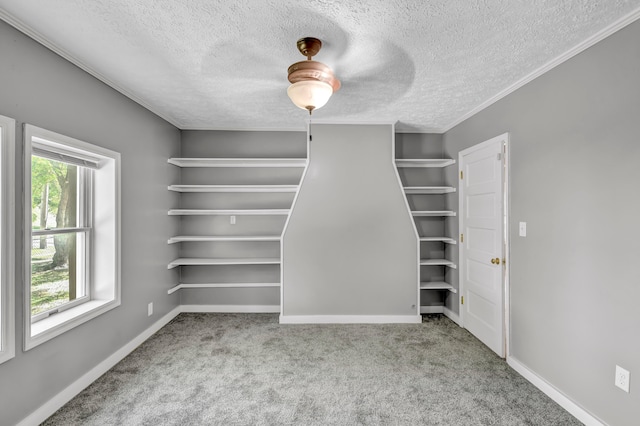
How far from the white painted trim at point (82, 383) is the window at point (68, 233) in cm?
44

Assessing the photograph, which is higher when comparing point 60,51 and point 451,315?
point 60,51

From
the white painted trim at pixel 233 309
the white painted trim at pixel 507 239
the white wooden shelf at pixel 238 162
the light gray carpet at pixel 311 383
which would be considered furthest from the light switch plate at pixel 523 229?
the white painted trim at pixel 233 309

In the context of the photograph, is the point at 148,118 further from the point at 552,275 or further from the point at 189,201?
the point at 552,275

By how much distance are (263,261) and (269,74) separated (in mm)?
2292

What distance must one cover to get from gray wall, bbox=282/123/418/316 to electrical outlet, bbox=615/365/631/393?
2.09 m

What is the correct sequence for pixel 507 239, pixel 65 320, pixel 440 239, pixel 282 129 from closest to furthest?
pixel 65 320
pixel 507 239
pixel 440 239
pixel 282 129

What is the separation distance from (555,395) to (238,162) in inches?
149

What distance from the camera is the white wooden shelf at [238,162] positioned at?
391 centimetres

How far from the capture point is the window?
2089 millimetres

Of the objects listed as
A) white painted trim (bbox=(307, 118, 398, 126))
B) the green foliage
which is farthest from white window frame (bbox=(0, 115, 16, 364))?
white painted trim (bbox=(307, 118, 398, 126))

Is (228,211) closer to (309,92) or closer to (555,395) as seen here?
(309,92)

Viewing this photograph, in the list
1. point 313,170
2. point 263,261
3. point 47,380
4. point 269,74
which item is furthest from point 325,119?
point 47,380

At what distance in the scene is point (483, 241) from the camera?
10.7 feet

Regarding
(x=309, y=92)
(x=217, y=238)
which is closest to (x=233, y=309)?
(x=217, y=238)
